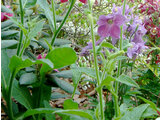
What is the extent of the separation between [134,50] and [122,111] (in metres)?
0.33

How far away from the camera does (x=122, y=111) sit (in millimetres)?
903

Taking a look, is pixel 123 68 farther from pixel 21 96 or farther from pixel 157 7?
pixel 21 96

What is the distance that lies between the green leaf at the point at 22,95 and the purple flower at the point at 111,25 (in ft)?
1.40

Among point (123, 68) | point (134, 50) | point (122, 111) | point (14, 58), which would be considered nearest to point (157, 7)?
point (123, 68)

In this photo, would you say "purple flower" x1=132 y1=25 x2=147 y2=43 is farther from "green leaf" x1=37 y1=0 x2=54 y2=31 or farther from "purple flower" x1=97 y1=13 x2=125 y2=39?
"green leaf" x1=37 y1=0 x2=54 y2=31

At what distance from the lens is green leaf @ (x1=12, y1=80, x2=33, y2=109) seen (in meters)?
0.94

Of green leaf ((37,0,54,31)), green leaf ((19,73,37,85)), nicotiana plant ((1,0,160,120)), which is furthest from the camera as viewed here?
green leaf ((37,0,54,31))

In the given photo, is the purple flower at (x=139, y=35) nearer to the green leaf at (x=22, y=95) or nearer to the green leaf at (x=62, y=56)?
the green leaf at (x=62, y=56)

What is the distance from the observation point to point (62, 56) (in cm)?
82

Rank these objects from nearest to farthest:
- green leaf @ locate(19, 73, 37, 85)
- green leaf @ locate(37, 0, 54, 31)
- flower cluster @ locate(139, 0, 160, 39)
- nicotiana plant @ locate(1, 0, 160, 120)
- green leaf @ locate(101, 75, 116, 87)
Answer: green leaf @ locate(101, 75, 116, 87)
nicotiana plant @ locate(1, 0, 160, 120)
green leaf @ locate(19, 73, 37, 85)
green leaf @ locate(37, 0, 54, 31)
flower cluster @ locate(139, 0, 160, 39)

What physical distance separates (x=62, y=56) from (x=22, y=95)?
0.93 feet

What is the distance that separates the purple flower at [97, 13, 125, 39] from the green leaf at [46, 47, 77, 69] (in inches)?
7.1

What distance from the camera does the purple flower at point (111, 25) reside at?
0.87m

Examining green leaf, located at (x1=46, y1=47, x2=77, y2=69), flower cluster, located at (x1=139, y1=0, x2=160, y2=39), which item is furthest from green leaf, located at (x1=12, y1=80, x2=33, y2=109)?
flower cluster, located at (x1=139, y1=0, x2=160, y2=39)
